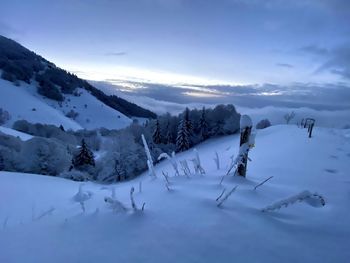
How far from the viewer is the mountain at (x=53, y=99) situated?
109m

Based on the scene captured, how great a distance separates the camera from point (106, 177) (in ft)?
124

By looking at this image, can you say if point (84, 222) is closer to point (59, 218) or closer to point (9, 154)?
point (59, 218)

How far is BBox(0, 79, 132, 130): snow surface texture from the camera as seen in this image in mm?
104250

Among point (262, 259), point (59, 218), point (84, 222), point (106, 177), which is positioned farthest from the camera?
point (106, 177)

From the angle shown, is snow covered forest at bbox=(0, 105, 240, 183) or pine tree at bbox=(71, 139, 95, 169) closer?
snow covered forest at bbox=(0, 105, 240, 183)

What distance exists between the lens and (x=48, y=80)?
15250cm

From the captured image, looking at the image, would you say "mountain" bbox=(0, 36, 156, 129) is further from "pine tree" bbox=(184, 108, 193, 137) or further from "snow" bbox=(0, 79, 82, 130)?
"pine tree" bbox=(184, 108, 193, 137)

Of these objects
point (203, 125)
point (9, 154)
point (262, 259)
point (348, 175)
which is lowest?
point (9, 154)

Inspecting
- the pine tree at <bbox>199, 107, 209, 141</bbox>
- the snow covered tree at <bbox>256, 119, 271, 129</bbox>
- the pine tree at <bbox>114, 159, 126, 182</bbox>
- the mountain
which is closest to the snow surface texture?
the mountain

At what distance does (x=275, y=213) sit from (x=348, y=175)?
7.96m

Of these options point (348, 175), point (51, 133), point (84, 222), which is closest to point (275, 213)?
point (84, 222)

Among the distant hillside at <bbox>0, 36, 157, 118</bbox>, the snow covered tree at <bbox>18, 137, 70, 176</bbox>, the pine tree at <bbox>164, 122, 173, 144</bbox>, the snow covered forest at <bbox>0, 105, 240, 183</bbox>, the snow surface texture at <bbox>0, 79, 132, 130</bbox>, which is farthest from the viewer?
the distant hillside at <bbox>0, 36, 157, 118</bbox>

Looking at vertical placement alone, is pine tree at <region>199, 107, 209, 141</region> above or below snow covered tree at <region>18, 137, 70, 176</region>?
above

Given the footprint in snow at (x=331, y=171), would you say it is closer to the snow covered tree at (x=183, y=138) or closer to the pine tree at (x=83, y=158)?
the snow covered tree at (x=183, y=138)
